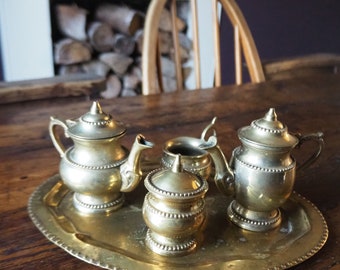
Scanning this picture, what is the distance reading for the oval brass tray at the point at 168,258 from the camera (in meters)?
0.47

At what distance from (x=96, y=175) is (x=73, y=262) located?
10cm

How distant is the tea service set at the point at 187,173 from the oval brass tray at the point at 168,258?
1 centimetres

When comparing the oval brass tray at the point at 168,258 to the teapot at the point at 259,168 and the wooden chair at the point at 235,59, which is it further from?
the wooden chair at the point at 235,59

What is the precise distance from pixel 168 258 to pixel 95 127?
17 centimetres

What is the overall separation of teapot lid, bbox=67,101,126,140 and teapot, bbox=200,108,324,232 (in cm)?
11

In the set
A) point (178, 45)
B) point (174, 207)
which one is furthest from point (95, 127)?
point (178, 45)

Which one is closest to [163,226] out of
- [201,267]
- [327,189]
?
[201,267]

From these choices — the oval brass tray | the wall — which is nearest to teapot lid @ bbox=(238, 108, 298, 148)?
the oval brass tray

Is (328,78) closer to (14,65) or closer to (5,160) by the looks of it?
(5,160)

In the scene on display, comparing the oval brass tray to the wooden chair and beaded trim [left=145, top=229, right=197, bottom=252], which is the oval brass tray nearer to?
beaded trim [left=145, top=229, right=197, bottom=252]

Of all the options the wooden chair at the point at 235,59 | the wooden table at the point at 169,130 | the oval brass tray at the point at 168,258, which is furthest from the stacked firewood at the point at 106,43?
the oval brass tray at the point at 168,258

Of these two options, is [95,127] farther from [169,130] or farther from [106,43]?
[106,43]

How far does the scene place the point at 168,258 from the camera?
1.55ft

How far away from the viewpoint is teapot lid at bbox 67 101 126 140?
1.71 ft
